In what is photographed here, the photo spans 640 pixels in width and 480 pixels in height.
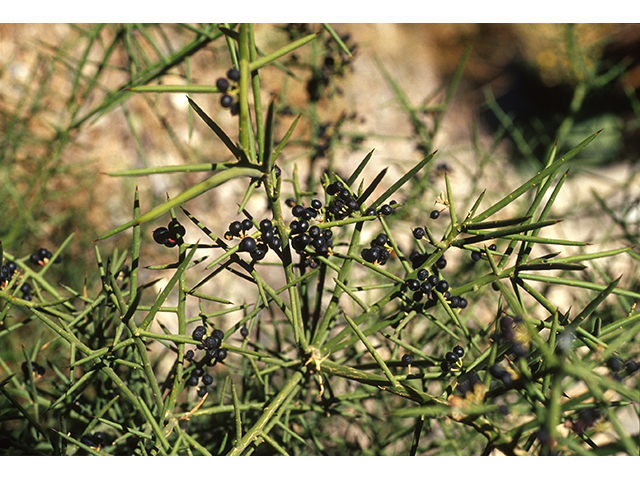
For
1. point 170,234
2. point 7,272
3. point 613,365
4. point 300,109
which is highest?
point 300,109

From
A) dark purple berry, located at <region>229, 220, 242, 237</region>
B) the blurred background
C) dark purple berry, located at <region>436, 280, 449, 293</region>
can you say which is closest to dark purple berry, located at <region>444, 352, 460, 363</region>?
dark purple berry, located at <region>436, 280, 449, 293</region>

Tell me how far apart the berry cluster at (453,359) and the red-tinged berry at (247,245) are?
1.02ft

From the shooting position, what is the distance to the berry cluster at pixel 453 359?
2.00ft

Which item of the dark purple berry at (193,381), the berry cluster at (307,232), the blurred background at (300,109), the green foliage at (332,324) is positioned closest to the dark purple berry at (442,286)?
the green foliage at (332,324)

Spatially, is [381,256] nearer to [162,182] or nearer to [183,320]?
[183,320]

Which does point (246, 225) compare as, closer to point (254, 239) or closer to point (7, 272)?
point (254, 239)

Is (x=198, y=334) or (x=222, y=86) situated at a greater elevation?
Result: (x=222, y=86)

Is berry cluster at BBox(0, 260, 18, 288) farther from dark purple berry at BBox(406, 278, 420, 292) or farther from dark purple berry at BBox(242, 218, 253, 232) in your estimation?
dark purple berry at BBox(406, 278, 420, 292)

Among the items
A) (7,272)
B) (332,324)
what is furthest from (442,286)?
(7,272)

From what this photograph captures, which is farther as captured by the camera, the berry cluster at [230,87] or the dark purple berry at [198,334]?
the dark purple berry at [198,334]

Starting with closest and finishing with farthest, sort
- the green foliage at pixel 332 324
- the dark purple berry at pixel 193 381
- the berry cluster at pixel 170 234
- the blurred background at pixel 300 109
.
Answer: the green foliage at pixel 332 324
the berry cluster at pixel 170 234
the dark purple berry at pixel 193 381
the blurred background at pixel 300 109

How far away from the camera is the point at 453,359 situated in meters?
0.61

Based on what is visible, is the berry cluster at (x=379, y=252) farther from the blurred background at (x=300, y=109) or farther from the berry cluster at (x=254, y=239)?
the blurred background at (x=300, y=109)

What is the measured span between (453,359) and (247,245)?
33cm
